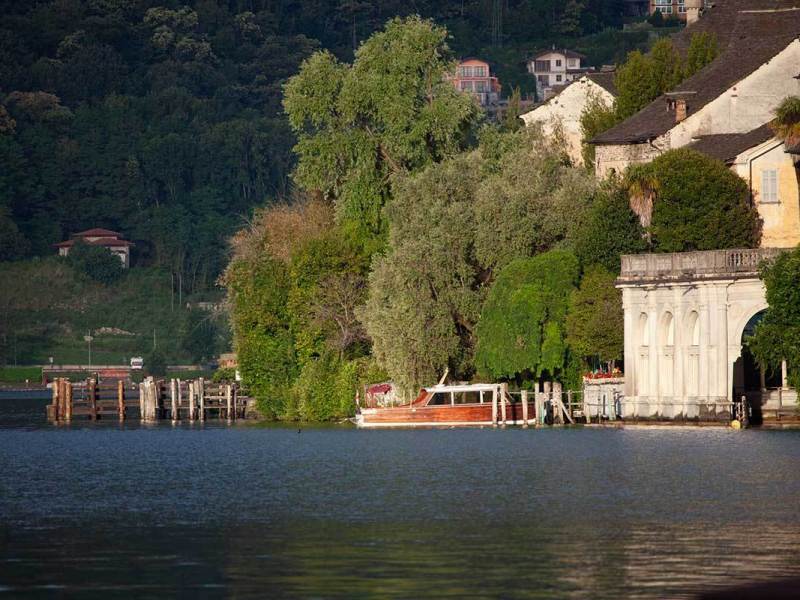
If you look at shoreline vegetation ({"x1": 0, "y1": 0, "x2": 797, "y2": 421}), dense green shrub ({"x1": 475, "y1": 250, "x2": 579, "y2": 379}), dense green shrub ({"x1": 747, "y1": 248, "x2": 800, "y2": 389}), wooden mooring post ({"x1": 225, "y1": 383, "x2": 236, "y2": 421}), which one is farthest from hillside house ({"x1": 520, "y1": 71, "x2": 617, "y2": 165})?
dense green shrub ({"x1": 747, "y1": 248, "x2": 800, "y2": 389})

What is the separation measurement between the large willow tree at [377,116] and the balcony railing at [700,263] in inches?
714

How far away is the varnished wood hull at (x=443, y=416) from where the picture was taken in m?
104

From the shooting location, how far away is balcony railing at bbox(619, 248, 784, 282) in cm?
9212

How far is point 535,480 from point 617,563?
67.4ft

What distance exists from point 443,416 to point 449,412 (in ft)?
1.01

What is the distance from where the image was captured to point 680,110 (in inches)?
4299

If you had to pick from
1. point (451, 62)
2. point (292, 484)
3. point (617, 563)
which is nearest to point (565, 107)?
point (451, 62)

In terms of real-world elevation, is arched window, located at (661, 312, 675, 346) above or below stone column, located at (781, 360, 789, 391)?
above

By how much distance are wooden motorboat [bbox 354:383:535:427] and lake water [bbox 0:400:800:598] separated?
13244mm

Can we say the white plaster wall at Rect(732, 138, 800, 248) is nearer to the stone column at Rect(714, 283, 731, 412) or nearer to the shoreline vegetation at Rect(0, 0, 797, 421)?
the shoreline vegetation at Rect(0, 0, 797, 421)

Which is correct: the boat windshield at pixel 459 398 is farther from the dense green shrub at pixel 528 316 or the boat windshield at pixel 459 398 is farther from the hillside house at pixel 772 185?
the hillside house at pixel 772 185

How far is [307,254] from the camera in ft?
363

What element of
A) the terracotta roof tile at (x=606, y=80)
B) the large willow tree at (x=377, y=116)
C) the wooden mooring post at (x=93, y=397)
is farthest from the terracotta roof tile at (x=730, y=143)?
the wooden mooring post at (x=93, y=397)

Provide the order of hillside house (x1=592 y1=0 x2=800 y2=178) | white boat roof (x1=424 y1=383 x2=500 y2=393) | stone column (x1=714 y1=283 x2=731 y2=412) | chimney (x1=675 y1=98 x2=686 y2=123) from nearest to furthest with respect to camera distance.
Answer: stone column (x1=714 y1=283 x2=731 y2=412), white boat roof (x1=424 y1=383 x2=500 y2=393), hillside house (x1=592 y1=0 x2=800 y2=178), chimney (x1=675 y1=98 x2=686 y2=123)
